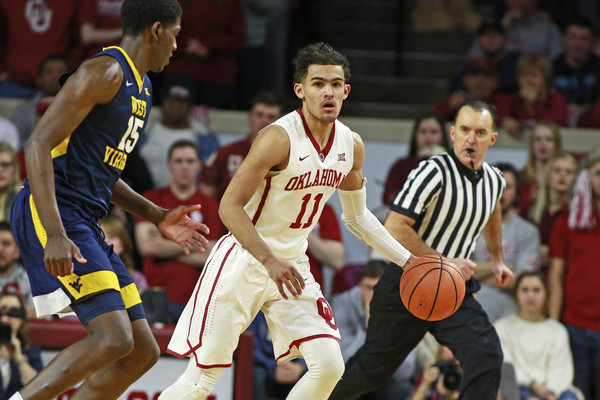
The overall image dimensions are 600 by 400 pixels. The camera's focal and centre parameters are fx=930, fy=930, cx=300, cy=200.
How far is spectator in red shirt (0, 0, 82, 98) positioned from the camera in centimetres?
945

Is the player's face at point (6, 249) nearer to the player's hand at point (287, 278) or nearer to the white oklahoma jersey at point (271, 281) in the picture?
the white oklahoma jersey at point (271, 281)

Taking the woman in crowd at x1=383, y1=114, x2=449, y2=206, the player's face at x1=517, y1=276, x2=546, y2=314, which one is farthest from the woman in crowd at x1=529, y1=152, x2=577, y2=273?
the woman in crowd at x1=383, y1=114, x2=449, y2=206

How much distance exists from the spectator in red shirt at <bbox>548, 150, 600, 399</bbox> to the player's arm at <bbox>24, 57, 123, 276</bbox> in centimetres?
485

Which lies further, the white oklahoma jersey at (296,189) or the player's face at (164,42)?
the white oklahoma jersey at (296,189)

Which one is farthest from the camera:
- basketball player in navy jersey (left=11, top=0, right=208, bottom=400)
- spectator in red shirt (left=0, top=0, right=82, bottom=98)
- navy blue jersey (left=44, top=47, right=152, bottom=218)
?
spectator in red shirt (left=0, top=0, right=82, bottom=98)

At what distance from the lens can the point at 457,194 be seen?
5445 millimetres

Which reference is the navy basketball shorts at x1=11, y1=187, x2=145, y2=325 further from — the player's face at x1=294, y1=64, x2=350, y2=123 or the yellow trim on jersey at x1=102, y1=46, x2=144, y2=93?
the player's face at x1=294, y1=64, x2=350, y2=123

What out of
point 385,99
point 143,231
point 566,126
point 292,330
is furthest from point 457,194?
point 385,99

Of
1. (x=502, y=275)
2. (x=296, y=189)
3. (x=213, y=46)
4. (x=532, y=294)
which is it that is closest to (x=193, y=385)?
(x=296, y=189)

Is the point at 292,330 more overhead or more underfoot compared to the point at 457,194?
more underfoot

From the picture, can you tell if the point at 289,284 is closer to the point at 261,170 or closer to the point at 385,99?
the point at 261,170

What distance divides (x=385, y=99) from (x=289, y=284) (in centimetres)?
666

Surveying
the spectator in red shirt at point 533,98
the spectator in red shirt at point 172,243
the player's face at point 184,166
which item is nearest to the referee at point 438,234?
the spectator in red shirt at point 172,243

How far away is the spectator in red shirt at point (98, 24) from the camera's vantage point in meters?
9.33
